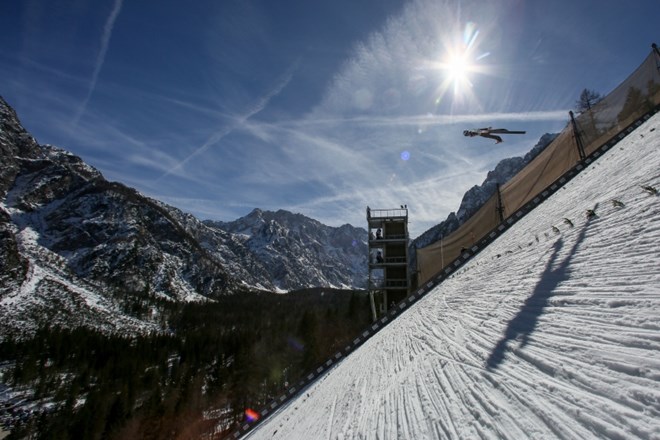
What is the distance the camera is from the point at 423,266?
27.0m

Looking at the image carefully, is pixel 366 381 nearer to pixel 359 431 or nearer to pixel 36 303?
pixel 359 431

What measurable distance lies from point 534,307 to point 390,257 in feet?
101

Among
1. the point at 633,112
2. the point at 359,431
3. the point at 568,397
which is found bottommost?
the point at 359,431

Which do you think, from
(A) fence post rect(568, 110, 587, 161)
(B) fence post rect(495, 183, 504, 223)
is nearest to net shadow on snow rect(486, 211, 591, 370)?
(A) fence post rect(568, 110, 587, 161)

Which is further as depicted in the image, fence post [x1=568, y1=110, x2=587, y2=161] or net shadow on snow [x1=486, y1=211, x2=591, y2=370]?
fence post [x1=568, y1=110, x2=587, y2=161]


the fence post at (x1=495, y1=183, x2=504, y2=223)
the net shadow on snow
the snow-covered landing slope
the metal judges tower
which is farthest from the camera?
the metal judges tower

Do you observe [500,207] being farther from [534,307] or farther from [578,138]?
[534,307]

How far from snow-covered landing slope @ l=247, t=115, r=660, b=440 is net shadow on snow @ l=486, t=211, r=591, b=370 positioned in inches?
0.8

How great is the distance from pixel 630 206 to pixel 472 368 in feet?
10.9

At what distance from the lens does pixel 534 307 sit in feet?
13.9

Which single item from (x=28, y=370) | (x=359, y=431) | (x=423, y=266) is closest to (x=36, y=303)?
(x=28, y=370)

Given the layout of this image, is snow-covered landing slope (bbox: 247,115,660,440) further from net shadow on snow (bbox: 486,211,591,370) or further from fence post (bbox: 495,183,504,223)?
fence post (bbox: 495,183,504,223)

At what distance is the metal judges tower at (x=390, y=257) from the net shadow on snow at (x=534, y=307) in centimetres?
2808

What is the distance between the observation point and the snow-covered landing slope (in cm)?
239
